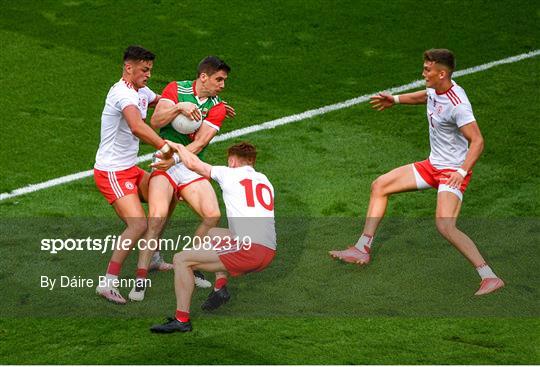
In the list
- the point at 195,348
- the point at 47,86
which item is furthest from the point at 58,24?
the point at 195,348

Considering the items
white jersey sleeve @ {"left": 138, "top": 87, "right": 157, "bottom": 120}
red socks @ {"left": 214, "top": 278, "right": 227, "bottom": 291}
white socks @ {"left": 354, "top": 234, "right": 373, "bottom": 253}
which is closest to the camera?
red socks @ {"left": 214, "top": 278, "right": 227, "bottom": 291}

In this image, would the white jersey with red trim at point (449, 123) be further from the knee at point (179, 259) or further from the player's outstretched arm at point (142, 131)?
the knee at point (179, 259)

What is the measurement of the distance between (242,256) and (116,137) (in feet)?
5.66

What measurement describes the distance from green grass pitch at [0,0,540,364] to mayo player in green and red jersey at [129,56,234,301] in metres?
0.60

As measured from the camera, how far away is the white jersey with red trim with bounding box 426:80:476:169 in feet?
35.8

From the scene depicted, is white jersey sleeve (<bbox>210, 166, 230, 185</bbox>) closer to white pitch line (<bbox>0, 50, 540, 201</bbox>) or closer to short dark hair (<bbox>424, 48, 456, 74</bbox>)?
short dark hair (<bbox>424, 48, 456, 74</bbox>)

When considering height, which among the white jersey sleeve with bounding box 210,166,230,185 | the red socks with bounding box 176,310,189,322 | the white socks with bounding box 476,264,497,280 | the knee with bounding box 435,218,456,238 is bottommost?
the red socks with bounding box 176,310,189,322

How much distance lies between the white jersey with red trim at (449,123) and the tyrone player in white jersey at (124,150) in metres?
2.39

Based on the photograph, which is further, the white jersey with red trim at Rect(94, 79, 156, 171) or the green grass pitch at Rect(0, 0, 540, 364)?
the white jersey with red trim at Rect(94, 79, 156, 171)

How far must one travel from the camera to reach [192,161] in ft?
34.0

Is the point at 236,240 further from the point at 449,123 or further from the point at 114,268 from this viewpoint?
the point at 449,123

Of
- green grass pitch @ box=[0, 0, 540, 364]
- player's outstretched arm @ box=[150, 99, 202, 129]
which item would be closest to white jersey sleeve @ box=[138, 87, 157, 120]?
player's outstretched arm @ box=[150, 99, 202, 129]

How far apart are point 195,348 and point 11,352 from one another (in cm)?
143

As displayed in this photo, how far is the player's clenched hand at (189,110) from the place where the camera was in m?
10.8
